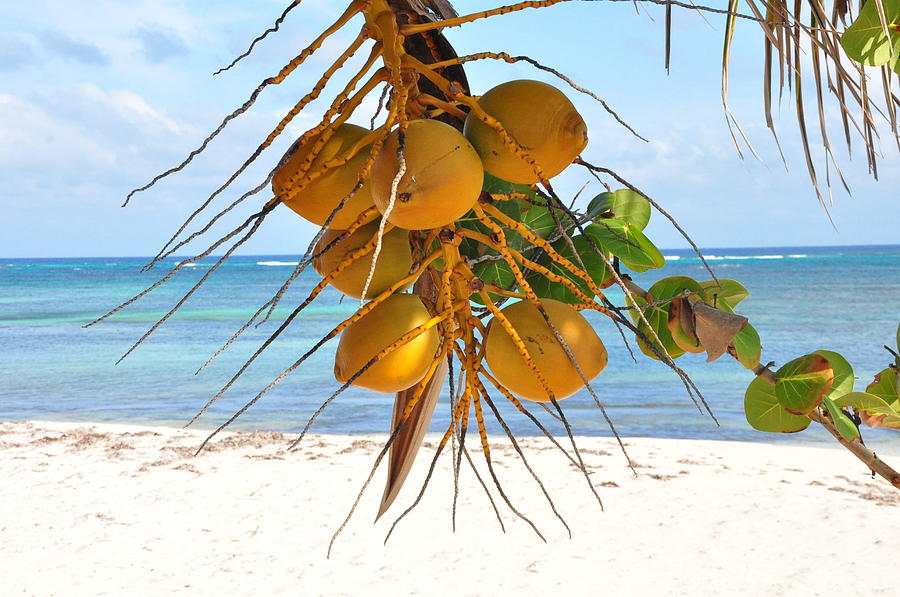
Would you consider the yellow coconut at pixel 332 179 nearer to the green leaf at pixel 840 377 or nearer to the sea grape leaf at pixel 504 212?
the sea grape leaf at pixel 504 212

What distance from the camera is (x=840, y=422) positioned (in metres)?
0.71

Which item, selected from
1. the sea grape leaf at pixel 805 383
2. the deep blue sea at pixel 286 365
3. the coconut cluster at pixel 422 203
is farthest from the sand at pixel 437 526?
the coconut cluster at pixel 422 203

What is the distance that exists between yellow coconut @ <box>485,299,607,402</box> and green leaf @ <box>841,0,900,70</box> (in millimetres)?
373

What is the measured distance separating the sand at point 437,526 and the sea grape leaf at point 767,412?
2.98 meters

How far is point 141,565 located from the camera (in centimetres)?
443

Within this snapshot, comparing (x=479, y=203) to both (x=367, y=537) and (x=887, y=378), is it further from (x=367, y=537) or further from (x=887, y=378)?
(x=367, y=537)

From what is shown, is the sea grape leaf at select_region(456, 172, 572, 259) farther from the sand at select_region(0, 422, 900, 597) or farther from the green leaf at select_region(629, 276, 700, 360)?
the sand at select_region(0, 422, 900, 597)

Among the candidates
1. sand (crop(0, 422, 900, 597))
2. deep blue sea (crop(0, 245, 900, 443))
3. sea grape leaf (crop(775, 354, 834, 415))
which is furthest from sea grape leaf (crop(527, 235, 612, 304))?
deep blue sea (crop(0, 245, 900, 443))

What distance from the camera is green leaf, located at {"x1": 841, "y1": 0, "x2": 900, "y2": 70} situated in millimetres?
627

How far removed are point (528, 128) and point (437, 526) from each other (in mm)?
4855

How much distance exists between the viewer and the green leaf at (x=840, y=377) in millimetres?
753

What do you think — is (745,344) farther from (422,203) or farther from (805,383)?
(422,203)

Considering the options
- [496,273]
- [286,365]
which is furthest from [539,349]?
[286,365]

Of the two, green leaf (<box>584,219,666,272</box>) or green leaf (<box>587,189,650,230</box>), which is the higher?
green leaf (<box>587,189,650,230</box>)
